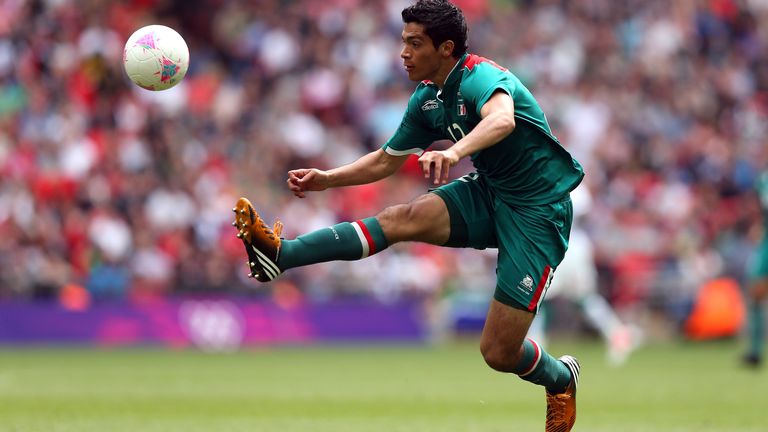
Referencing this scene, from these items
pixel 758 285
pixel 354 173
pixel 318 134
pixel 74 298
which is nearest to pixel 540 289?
pixel 354 173

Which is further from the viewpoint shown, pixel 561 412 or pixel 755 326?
pixel 755 326

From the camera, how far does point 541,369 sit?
8422mm

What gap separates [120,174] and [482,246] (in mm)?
13615

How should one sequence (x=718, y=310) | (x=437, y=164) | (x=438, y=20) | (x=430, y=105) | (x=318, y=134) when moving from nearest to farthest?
(x=437, y=164) < (x=438, y=20) < (x=430, y=105) < (x=718, y=310) < (x=318, y=134)

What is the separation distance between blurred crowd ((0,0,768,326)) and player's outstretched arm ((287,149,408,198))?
11.2 metres

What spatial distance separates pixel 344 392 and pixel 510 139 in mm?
5979

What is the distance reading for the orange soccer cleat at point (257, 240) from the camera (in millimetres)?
7484

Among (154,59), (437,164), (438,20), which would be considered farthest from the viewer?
(154,59)

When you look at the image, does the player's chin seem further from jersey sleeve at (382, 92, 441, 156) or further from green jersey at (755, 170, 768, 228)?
green jersey at (755, 170, 768, 228)

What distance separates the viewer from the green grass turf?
10.2 m

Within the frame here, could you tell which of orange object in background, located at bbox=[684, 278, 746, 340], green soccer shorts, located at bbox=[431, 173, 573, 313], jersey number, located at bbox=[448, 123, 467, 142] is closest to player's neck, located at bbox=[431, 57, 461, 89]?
jersey number, located at bbox=[448, 123, 467, 142]

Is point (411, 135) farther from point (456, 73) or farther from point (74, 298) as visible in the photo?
point (74, 298)

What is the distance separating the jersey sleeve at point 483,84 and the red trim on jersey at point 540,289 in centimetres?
116

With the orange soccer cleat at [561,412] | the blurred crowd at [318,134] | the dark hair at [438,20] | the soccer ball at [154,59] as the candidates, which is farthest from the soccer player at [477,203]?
the blurred crowd at [318,134]
